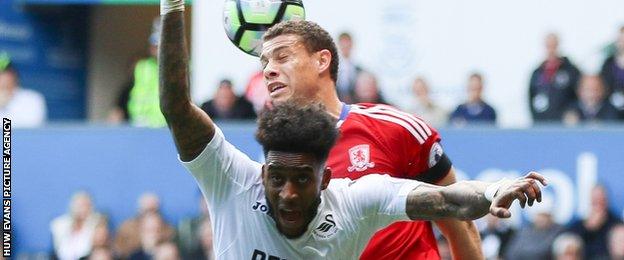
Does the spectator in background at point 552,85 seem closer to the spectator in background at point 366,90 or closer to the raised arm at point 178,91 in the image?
the spectator in background at point 366,90

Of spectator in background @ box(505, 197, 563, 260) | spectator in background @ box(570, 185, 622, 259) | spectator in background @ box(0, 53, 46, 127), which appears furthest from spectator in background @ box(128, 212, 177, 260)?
spectator in background @ box(570, 185, 622, 259)

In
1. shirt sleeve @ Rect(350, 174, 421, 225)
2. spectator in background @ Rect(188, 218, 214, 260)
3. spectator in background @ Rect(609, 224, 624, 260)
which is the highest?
shirt sleeve @ Rect(350, 174, 421, 225)

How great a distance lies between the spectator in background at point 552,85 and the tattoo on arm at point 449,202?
826 centimetres

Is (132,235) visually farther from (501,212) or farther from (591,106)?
A: (501,212)

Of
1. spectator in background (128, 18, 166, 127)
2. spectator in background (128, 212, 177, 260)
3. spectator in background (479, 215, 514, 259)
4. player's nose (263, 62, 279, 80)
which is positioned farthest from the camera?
spectator in background (128, 18, 166, 127)

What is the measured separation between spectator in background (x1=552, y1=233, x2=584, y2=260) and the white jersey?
680cm

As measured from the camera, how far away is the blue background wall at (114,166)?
13.7 meters

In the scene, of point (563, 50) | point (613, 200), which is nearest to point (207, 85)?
point (563, 50)

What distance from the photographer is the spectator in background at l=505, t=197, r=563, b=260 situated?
12812 mm

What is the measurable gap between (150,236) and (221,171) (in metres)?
8.38

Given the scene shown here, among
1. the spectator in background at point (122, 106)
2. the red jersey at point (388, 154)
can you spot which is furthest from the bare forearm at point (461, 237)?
the spectator in background at point (122, 106)

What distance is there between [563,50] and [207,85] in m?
3.97

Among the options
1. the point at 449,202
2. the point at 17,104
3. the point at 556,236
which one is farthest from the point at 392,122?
the point at 17,104

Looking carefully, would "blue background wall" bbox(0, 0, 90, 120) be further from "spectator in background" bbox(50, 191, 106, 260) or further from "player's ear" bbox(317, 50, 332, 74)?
"player's ear" bbox(317, 50, 332, 74)
